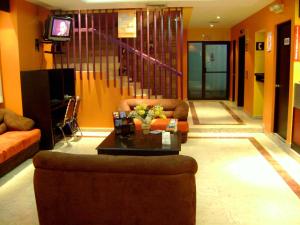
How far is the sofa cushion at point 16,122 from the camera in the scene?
5574 millimetres

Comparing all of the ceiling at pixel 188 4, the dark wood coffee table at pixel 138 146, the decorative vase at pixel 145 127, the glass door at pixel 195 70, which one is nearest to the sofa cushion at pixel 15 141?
the dark wood coffee table at pixel 138 146

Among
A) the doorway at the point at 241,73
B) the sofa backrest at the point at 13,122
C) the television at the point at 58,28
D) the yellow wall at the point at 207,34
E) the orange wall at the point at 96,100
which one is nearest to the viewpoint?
the sofa backrest at the point at 13,122

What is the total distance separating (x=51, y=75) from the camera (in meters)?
6.39

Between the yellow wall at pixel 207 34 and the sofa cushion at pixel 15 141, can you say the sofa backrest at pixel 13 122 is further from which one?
the yellow wall at pixel 207 34

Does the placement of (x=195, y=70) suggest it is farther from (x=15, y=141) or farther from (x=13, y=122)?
(x=15, y=141)

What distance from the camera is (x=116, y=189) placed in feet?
8.03

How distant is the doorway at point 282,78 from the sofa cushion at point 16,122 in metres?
4.45

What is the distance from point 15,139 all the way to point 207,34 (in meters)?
8.20

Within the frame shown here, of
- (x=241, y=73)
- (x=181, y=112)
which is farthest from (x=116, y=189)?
(x=241, y=73)

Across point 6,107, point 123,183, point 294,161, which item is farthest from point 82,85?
point 123,183

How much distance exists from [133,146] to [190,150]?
1.92 meters

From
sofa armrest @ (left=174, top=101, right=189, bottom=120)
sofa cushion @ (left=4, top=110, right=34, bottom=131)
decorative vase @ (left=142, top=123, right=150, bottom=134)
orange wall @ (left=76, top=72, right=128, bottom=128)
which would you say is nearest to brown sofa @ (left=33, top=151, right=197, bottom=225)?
decorative vase @ (left=142, top=123, right=150, bottom=134)

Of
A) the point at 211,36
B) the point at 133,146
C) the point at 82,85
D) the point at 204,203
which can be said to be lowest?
the point at 204,203

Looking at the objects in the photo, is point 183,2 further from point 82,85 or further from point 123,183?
Result: point 123,183
